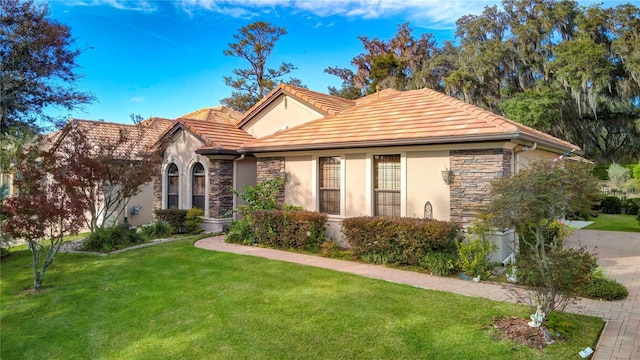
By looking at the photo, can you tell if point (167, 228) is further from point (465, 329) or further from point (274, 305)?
point (465, 329)

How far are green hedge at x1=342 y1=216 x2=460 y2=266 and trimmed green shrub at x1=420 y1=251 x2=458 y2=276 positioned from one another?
0.12m

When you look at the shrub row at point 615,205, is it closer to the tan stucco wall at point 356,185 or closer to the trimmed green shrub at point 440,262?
the tan stucco wall at point 356,185

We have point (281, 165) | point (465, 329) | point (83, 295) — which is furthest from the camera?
point (281, 165)

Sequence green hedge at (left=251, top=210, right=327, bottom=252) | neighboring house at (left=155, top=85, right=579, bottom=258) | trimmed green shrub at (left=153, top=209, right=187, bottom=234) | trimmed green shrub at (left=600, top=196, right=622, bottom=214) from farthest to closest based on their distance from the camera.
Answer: trimmed green shrub at (left=600, top=196, right=622, bottom=214) < trimmed green shrub at (left=153, top=209, right=187, bottom=234) < green hedge at (left=251, top=210, right=327, bottom=252) < neighboring house at (left=155, top=85, right=579, bottom=258)

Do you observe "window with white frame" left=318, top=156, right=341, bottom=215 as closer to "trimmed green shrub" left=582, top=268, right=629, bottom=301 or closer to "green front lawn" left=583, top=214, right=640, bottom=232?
"trimmed green shrub" left=582, top=268, right=629, bottom=301

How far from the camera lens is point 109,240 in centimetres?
1221

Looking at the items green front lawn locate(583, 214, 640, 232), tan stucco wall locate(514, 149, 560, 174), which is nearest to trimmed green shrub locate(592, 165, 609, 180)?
green front lawn locate(583, 214, 640, 232)

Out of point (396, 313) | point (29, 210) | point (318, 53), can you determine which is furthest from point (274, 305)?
point (318, 53)

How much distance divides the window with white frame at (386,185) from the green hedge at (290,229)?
5.46 ft

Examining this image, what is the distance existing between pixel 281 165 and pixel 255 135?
5.13 meters

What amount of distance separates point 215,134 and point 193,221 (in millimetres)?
3762

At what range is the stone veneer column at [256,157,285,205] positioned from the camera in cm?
1269

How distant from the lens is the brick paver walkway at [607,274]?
192 inches

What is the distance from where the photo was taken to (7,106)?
50.8 feet
